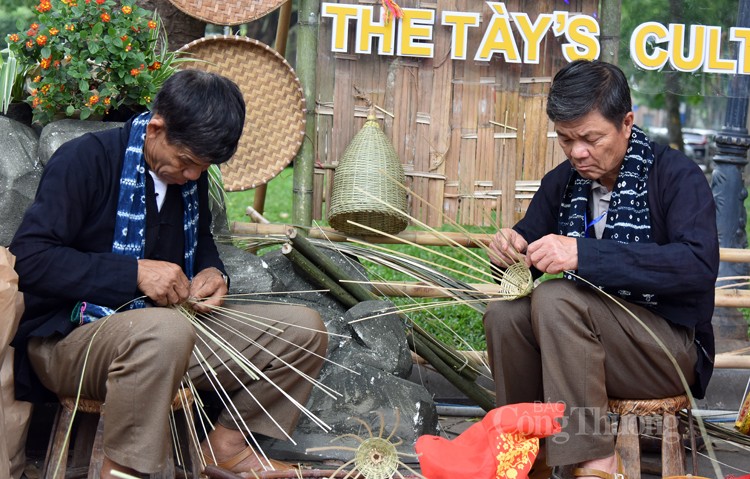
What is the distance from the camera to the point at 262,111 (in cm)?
419

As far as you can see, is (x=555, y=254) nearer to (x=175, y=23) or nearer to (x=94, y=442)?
(x=94, y=442)

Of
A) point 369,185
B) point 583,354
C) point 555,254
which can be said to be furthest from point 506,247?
point 369,185

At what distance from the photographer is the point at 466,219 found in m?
4.34

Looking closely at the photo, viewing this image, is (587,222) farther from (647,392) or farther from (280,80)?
(280,80)

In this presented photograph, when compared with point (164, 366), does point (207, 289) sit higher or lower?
higher

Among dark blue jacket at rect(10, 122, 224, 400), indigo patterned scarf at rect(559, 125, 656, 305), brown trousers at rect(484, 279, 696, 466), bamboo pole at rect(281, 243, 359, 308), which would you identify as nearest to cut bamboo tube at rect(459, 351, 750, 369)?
bamboo pole at rect(281, 243, 359, 308)

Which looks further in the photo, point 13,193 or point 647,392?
point 13,193

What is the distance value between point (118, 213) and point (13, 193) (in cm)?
64

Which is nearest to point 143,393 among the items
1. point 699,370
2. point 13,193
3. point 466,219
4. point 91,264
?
point 91,264

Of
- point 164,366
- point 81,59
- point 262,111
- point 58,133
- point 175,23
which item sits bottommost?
point 164,366

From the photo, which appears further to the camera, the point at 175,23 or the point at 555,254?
the point at 175,23

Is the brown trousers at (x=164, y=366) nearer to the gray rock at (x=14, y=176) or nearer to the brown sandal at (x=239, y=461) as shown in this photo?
the brown sandal at (x=239, y=461)

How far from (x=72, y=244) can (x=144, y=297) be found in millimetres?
255

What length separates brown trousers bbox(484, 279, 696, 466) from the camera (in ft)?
9.14
